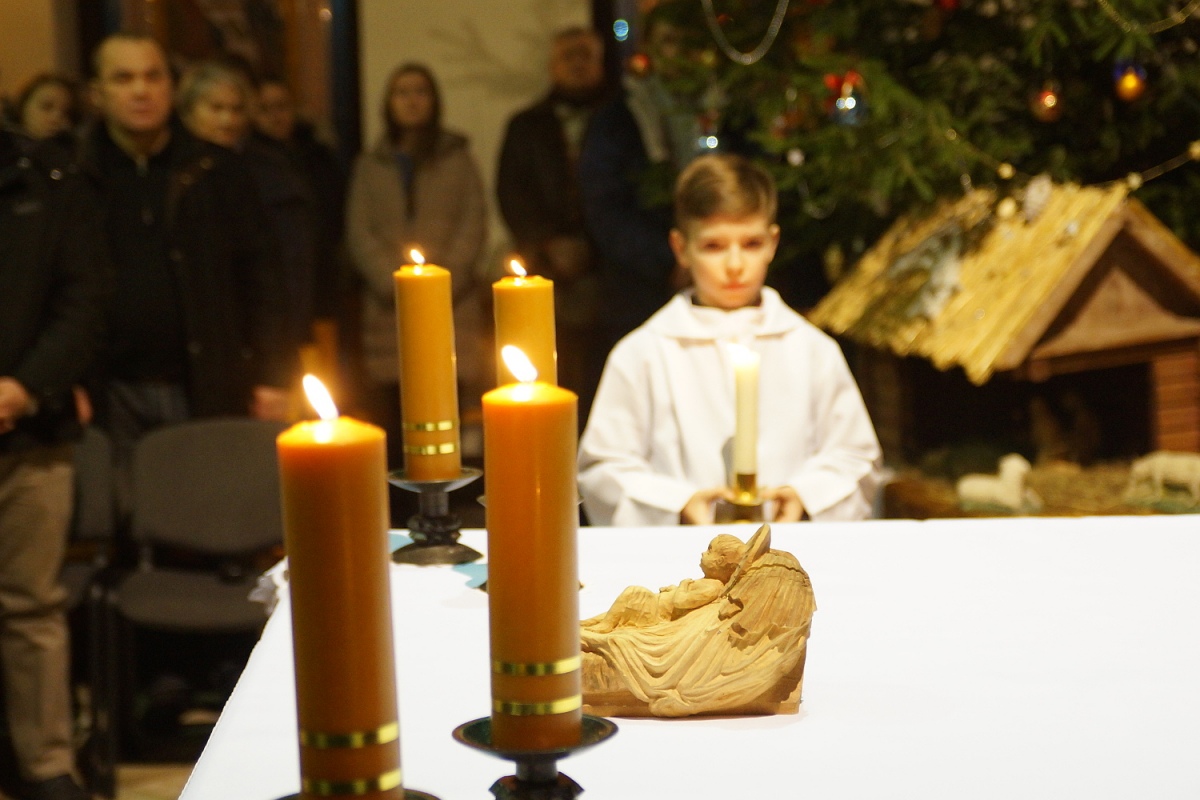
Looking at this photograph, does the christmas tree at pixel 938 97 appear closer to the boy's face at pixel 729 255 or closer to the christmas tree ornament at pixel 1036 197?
the christmas tree ornament at pixel 1036 197

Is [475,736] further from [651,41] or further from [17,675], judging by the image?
[651,41]

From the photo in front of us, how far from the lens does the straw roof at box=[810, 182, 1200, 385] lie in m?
3.69

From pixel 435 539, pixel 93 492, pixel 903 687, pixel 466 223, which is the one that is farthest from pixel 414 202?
pixel 903 687

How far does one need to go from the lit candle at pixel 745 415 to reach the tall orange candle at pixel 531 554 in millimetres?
1326

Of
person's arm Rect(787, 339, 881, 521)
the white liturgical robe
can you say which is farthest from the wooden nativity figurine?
the white liturgical robe

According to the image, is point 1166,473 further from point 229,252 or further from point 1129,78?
point 229,252

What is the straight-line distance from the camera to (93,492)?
4.46 meters

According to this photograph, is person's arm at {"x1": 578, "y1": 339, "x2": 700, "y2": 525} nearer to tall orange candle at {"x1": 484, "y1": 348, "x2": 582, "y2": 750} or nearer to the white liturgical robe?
the white liturgical robe

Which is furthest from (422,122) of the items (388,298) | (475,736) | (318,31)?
(475,736)

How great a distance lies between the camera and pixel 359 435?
0.94 m

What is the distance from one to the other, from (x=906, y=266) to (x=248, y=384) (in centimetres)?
215

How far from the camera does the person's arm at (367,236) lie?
19.9ft

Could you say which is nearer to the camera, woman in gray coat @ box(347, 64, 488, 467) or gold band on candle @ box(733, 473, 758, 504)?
gold band on candle @ box(733, 473, 758, 504)

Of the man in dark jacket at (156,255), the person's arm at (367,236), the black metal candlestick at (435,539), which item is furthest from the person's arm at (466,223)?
the black metal candlestick at (435,539)
